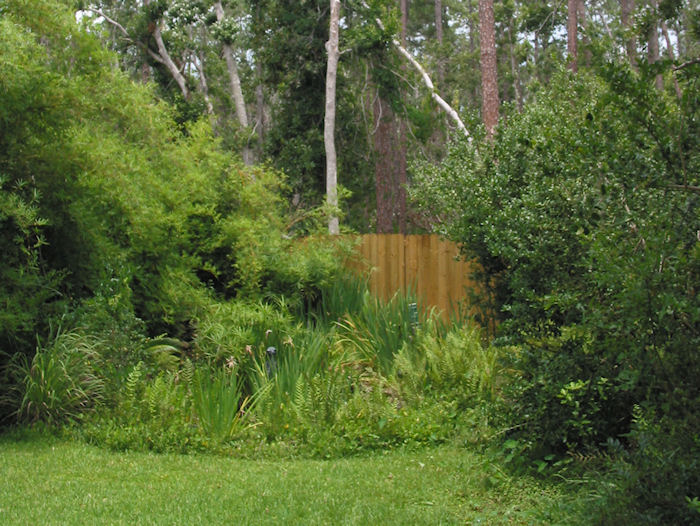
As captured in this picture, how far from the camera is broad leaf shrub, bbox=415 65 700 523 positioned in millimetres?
3959

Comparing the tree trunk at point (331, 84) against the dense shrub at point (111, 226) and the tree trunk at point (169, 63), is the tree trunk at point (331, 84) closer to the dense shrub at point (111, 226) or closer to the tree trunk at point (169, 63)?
the dense shrub at point (111, 226)

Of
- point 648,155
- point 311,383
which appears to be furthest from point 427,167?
point 648,155

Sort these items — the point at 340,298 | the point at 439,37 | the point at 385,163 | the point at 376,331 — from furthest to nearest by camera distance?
the point at 439,37, the point at 385,163, the point at 340,298, the point at 376,331

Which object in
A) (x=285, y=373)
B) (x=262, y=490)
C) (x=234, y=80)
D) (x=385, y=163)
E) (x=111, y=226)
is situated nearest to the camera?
(x=262, y=490)

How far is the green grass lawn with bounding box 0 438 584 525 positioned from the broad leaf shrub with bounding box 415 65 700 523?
2.39 ft

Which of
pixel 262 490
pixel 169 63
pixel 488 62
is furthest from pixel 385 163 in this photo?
pixel 262 490

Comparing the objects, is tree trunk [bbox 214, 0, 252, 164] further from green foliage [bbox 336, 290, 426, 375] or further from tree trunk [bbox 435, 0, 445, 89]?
tree trunk [bbox 435, 0, 445, 89]

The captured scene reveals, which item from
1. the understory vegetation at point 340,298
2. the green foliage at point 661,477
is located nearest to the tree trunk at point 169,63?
the understory vegetation at point 340,298

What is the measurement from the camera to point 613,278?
4.00m

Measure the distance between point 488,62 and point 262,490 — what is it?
1186 centimetres

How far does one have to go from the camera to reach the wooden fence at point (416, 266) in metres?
12.1

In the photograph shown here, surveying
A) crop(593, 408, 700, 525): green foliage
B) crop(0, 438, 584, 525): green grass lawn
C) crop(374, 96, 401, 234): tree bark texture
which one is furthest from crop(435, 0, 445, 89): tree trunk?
crop(593, 408, 700, 525): green foliage

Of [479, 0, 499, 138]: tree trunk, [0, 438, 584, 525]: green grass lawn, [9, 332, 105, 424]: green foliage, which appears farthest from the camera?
[479, 0, 499, 138]: tree trunk

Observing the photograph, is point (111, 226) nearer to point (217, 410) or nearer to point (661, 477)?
point (217, 410)
